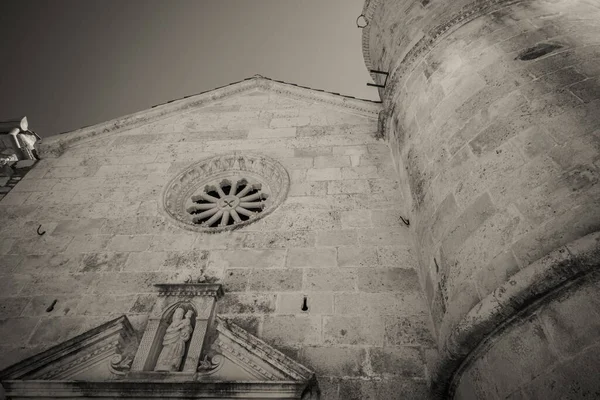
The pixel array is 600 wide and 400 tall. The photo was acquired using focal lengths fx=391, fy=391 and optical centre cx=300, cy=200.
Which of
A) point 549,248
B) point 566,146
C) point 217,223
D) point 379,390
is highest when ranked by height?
→ point 217,223

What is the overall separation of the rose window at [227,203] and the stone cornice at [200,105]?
262 cm

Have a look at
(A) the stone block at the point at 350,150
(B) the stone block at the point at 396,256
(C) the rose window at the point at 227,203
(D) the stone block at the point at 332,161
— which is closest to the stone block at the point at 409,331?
(B) the stone block at the point at 396,256

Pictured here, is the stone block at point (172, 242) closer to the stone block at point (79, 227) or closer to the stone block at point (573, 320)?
the stone block at point (79, 227)

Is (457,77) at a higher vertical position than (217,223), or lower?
higher

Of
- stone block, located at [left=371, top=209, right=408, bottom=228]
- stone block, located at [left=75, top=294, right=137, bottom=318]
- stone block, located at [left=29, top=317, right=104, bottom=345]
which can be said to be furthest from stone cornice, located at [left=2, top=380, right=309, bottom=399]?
stone block, located at [left=371, top=209, right=408, bottom=228]

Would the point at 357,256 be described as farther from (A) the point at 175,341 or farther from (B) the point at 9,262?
(B) the point at 9,262

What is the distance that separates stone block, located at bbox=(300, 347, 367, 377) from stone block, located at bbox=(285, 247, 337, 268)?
46.3 inches

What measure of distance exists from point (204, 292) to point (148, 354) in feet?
3.04

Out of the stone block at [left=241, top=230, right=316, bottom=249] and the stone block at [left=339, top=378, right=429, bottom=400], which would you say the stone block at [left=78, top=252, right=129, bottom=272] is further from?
the stone block at [left=339, top=378, right=429, bottom=400]

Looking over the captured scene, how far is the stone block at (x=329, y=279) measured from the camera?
4789 mm

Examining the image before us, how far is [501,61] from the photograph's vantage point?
15.2 feet

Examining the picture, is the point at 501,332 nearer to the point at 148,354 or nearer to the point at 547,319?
the point at 547,319

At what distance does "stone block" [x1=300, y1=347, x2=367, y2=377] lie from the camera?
156 inches

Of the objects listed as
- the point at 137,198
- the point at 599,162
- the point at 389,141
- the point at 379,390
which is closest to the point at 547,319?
the point at 599,162
